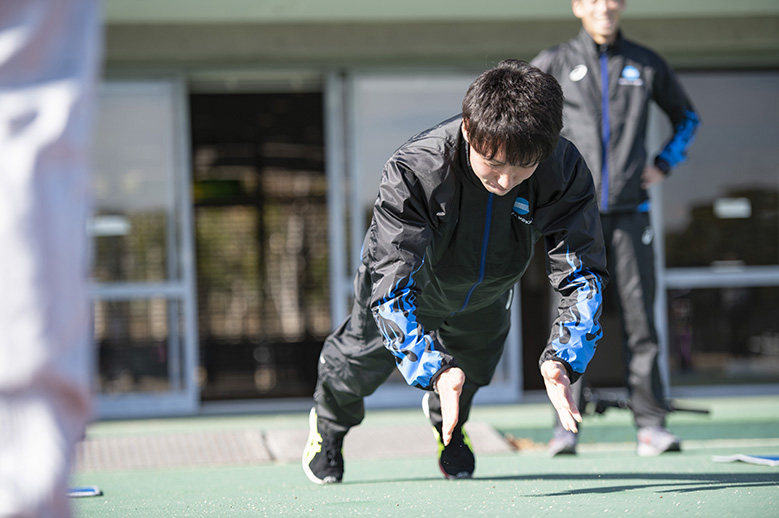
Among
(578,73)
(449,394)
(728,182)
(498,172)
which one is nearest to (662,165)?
(578,73)

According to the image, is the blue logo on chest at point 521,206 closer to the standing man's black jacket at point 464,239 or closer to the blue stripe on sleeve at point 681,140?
the standing man's black jacket at point 464,239

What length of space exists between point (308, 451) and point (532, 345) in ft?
15.1

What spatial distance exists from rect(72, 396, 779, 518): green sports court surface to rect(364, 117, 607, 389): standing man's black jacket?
0.45 meters

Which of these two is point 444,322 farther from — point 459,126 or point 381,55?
point 381,55

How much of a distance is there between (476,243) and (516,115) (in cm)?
57

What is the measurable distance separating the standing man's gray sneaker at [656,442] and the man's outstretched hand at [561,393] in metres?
1.78

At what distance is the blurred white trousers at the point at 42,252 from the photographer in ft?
3.92

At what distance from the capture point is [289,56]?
670 cm

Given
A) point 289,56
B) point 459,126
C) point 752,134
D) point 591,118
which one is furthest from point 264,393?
point 459,126

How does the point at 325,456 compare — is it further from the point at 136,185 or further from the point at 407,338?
the point at 136,185

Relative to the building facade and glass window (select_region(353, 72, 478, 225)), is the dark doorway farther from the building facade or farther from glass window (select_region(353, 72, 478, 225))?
glass window (select_region(353, 72, 478, 225))

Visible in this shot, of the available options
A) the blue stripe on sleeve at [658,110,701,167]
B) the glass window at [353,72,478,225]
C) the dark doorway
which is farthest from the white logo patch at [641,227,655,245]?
the dark doorway

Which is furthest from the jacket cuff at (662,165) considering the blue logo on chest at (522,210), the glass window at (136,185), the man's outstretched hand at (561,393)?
the glass window at (136,185)

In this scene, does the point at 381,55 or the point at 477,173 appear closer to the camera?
the point at 477,173
